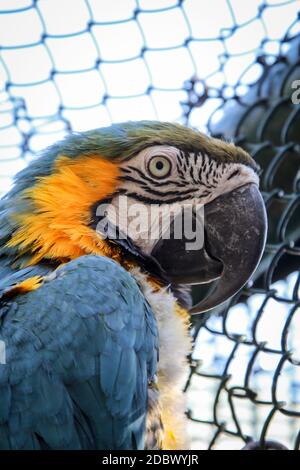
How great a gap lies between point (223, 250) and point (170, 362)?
24 centimetres

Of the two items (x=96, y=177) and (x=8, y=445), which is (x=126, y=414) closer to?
(x=8, y=445)

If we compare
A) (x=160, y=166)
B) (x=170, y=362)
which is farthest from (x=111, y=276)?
(x=160, y=166)

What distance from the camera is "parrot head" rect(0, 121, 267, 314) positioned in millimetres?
1315

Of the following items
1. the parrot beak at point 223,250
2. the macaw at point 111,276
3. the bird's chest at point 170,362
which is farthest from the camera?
the parrot beak at point 223,250

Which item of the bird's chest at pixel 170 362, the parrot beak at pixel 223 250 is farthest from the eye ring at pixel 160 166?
the bird's chest at pixel 170 362

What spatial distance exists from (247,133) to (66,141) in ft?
2.13

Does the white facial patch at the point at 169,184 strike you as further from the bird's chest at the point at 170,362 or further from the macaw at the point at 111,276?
the bird's chest at the point at 170,362

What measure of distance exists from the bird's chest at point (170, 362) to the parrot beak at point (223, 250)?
65mm

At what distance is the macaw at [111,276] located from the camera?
3.39 ft

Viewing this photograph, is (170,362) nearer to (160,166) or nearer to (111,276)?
(111,276)

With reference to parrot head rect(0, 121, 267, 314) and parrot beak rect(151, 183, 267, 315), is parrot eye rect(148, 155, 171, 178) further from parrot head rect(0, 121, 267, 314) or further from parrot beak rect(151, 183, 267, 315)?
parrot beak rect(151, 183, 267, 315)

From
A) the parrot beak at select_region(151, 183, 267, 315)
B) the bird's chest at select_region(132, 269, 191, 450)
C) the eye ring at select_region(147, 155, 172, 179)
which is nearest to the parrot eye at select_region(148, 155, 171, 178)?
the eye ring at select_region(147, 155, 172, 179)

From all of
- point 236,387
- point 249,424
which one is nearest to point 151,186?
point 236,387

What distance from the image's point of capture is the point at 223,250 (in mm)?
1340
